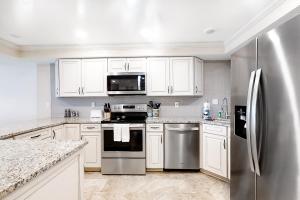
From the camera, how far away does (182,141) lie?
11.4 feet

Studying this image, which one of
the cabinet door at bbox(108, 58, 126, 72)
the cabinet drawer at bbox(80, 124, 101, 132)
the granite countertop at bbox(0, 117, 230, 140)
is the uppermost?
the cabinet door at bbox(108, 58, 126, 72)

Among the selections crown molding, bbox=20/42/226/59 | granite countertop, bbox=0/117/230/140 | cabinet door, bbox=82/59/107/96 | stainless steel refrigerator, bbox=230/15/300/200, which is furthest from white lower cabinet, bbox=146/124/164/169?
stainless steel refrigerator, bbox=230/15/300/200

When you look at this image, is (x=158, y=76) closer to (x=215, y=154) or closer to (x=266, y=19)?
(x=215, y=154)

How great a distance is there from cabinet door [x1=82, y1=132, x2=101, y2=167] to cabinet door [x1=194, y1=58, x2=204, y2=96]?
1963 millimetres

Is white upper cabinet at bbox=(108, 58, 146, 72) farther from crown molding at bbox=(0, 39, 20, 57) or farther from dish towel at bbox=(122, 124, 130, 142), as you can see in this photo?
crown molding at bbox=(0, 39, 20, 57)

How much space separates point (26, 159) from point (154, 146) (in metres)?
2.57

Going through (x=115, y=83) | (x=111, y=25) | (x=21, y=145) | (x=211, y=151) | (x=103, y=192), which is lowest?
(x=103, y=192)

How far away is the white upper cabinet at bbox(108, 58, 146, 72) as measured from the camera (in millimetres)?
3803

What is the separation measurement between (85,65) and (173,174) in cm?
249

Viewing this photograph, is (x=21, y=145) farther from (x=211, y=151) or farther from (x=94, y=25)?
(x=211, y=151)

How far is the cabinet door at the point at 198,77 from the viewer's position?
384cm

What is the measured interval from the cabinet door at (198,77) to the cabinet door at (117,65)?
1.32 meters

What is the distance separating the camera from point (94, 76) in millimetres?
3855

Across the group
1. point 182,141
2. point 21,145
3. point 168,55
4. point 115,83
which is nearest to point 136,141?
point 182,141
